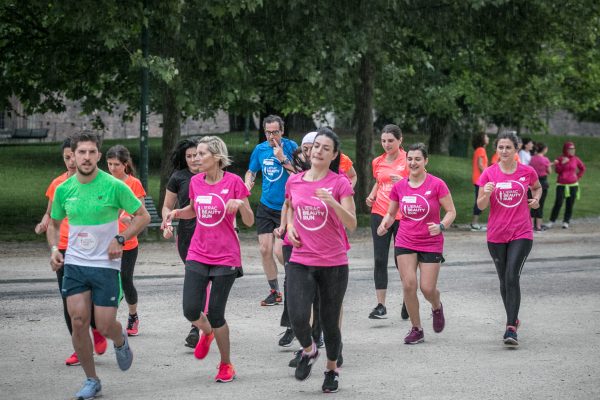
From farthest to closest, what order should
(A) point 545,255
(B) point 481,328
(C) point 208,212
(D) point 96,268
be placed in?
(A) point 545,255 → (B) point 481,328 → (C) point 208,212 → (D) point 96,268

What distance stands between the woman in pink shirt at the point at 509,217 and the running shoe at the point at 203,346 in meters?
2.74

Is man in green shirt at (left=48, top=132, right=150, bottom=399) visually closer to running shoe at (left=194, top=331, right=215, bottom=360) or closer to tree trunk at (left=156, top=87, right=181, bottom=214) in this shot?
running shoe at (left=194, top=331, right=215, bottom=360)

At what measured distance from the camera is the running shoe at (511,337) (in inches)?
383

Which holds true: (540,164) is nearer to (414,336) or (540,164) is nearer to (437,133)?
(414,336)

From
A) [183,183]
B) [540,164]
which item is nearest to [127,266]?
[183,183]

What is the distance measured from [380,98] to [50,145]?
21494 millimetres

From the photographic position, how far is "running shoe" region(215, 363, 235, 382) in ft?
26.9

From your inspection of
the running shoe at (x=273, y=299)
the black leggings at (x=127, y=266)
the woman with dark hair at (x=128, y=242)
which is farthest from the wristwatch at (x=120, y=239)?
the running shoe at (x=273, y=299)

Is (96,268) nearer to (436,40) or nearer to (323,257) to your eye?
(323,257)

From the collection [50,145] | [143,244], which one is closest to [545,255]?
[143,244]

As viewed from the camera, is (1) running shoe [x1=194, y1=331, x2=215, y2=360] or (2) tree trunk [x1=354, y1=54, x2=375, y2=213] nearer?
(1) running shoe [x1=194, y1=331, x2=215, y2=360]

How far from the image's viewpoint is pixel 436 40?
25.4 m

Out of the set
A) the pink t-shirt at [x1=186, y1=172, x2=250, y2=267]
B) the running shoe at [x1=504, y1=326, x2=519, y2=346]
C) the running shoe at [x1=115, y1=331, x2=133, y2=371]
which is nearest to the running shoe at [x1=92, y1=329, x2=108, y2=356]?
the running shoe at [x1=115, y1=331, x2=133, y2=371]

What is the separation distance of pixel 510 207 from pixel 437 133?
37827 mm
